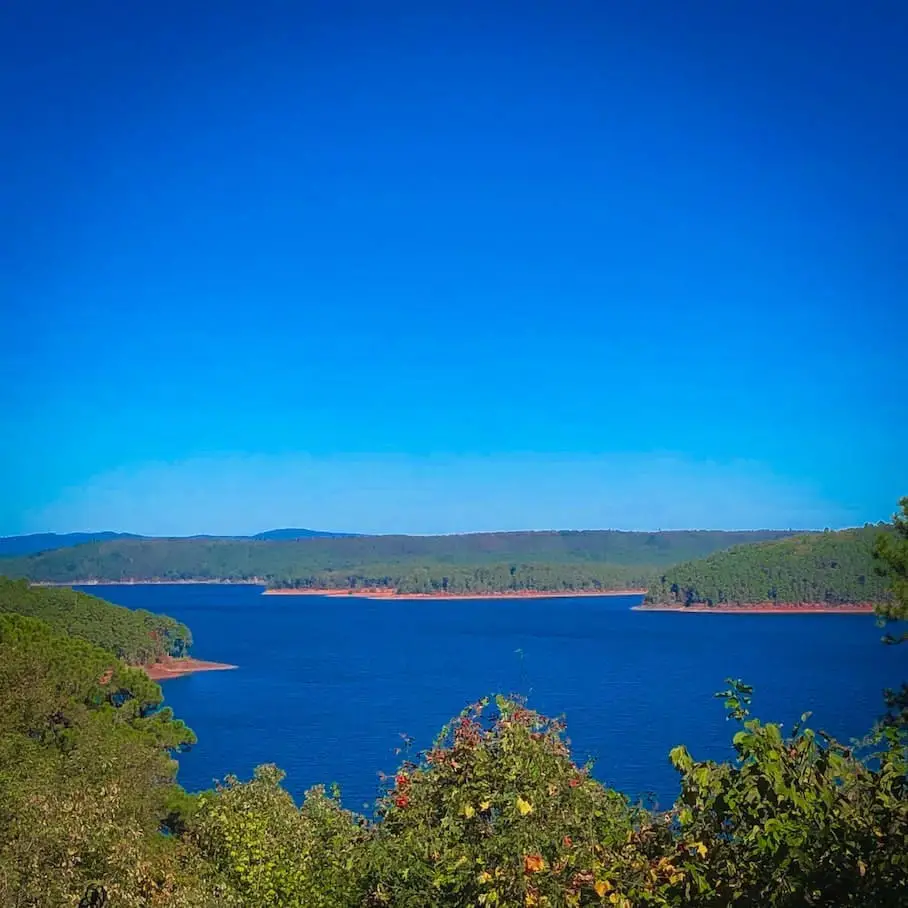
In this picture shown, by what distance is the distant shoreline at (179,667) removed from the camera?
222 feet

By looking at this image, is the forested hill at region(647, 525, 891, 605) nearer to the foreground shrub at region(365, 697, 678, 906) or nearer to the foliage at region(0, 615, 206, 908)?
the foliage at region(0, 615, 206, 908)

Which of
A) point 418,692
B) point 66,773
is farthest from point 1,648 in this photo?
point 418,692

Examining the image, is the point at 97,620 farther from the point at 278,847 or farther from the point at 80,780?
the point at 278,847

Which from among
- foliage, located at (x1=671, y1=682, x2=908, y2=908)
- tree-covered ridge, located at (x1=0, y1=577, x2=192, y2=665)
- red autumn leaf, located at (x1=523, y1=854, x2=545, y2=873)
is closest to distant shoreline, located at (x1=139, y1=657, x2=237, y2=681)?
tree-covered ridge, located at (x1=0, y1=577, x2=192, y2=665)

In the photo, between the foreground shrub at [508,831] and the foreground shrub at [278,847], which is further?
the foreground shrub at [278,847]

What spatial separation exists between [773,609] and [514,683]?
85.7m

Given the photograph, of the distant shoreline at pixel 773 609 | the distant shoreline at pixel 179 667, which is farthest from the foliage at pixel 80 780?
the distant shoreline at pixel 773 609

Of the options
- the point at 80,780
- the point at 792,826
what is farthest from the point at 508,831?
the point at 80,780

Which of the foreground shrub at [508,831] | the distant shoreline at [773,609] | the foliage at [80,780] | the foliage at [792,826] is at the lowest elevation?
the distant shoreline at [773,609]

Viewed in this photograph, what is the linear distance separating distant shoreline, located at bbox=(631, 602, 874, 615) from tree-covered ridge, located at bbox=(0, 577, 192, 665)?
85268 mm

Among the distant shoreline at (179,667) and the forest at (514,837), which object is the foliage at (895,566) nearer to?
the forest at (514,837)

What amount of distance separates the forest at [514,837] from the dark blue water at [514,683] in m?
2.05

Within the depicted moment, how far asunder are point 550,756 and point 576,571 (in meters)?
190

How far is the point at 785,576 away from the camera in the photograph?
142m
